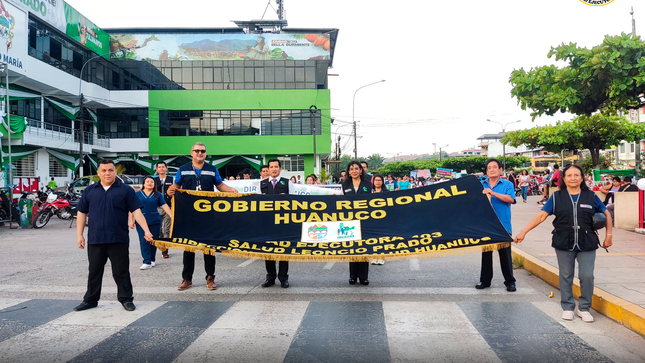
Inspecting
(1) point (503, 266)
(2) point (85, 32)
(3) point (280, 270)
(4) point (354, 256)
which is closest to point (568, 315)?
(1) point (503, 266)

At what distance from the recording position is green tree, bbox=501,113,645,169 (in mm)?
25141

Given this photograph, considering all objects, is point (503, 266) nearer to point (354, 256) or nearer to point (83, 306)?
point (354, 256)

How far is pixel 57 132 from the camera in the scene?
32.2 metres

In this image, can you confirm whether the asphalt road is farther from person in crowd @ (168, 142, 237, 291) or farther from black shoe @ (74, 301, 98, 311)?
person in crowd @ (168, 142, 237, 291)

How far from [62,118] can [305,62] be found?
67.4 ft

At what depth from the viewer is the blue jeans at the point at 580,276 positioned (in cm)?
506

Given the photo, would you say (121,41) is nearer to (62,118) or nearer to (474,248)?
(62,118)

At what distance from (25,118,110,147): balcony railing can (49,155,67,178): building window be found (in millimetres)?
1750

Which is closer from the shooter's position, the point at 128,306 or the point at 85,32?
the point at 128,306

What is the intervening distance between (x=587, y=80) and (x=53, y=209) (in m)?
17.7

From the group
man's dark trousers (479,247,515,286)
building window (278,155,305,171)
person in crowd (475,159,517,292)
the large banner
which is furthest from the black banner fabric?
the large banner

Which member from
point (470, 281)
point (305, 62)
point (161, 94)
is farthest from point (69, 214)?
point (305, 62)

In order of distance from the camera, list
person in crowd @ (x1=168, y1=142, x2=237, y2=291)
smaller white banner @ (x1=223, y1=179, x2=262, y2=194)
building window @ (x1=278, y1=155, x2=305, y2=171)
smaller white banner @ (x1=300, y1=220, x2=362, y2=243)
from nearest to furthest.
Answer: smaller white banner @ (x1=300, y1=220, x2=362, y2=243) < person in crowd @ (x1=168, y1=142, x2=237, y2=291) < smaller white banner @ (x1=223, y1=179, x2=262, y2=194) < building window @ (x1=278, y1=155, x2=305, y2=171)

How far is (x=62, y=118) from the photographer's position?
115 feet
